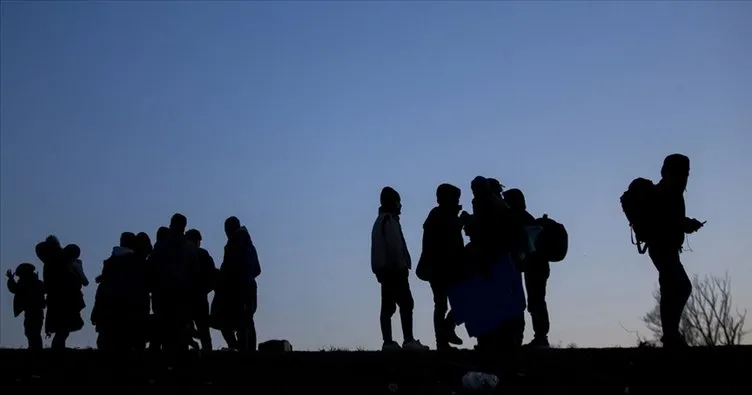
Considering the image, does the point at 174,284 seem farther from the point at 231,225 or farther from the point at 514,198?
the point at 514,198

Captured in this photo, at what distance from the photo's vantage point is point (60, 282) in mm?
15367

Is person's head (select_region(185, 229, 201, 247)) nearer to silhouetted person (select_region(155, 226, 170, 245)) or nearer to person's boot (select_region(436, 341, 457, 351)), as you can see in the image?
silhouetted person (select_region(155, 226, 170, 245))

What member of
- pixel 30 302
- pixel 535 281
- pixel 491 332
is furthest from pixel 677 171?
pixel 30 302

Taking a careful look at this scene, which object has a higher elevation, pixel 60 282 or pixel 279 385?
pixel 60 282

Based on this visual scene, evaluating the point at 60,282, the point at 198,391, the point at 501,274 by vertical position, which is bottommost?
the point at 198,391

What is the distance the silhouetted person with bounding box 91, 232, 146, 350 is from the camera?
1370cm

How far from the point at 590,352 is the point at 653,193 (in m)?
2.04

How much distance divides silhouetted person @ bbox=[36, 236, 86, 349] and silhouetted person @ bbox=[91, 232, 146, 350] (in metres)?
1.62

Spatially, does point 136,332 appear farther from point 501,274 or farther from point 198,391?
point 501,274

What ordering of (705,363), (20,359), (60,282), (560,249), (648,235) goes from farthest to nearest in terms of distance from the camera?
(60,282) < (560,249) < (648,235) < (20,359) < (705,363)

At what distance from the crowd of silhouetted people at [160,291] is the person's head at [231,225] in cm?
1

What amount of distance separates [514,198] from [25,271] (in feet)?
28.1

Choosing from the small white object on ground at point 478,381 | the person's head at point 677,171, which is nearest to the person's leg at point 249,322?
the small white object on ground at point 478,381

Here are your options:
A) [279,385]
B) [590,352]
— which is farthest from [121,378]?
[590,352]
